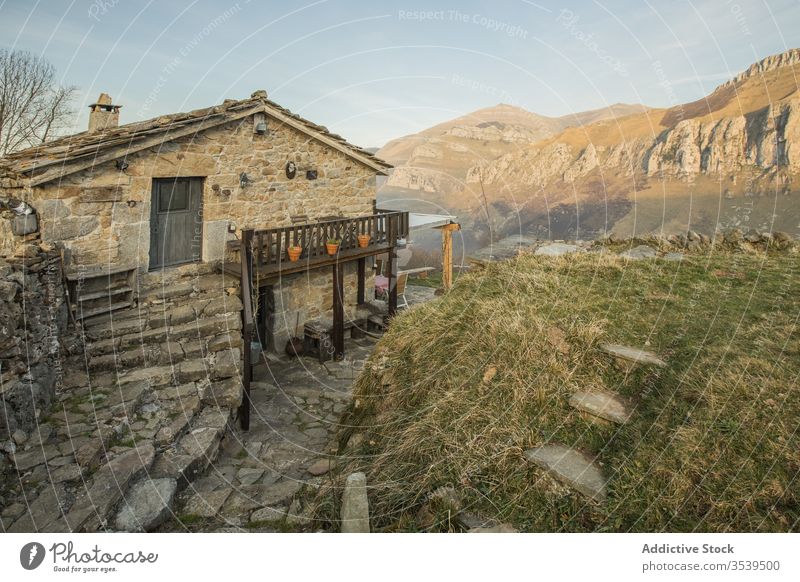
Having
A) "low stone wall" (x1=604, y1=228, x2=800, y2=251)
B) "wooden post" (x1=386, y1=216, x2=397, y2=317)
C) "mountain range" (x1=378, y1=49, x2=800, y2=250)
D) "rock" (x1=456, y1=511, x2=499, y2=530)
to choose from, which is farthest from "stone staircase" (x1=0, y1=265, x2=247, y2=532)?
"mountain range" (x1=378, y1=49, x2=800, y2=250)

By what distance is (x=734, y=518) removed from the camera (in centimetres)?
292

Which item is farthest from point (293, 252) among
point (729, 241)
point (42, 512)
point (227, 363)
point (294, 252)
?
point (729, 241)

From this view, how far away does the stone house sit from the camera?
290 inches

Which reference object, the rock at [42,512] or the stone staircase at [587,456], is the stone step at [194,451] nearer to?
the rock at [42,512]

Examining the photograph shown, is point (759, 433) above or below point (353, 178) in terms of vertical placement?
below

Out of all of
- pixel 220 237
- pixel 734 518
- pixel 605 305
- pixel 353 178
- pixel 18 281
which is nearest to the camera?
pixel 734 518

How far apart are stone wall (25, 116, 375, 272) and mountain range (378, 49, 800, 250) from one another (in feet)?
28.9

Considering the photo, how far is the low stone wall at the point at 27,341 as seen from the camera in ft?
15.6

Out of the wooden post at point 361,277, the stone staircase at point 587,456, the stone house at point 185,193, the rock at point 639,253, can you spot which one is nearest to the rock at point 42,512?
the stone house at point 185,193

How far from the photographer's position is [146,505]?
4.54 m

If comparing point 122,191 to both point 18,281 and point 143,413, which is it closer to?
point 18,281

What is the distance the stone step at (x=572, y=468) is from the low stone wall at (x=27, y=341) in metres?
5.06

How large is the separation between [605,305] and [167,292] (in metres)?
7.55
